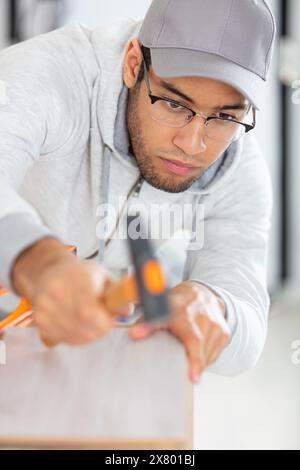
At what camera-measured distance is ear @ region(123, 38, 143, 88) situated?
1453 mm

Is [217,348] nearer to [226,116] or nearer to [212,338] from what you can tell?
[212,338]

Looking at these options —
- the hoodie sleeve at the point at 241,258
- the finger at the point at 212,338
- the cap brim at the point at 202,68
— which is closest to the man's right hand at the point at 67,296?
the finger at the point at 212,338

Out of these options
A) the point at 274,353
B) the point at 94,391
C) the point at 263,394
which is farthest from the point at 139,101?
the point at 274,353

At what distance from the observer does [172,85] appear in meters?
1.34

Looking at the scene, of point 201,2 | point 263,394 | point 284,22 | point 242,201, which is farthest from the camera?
point 284,22

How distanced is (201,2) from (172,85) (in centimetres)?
17

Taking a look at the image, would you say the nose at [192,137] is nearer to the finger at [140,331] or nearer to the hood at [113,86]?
the hood at [113,86]

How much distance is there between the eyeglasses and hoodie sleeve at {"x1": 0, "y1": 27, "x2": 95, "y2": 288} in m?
0.16

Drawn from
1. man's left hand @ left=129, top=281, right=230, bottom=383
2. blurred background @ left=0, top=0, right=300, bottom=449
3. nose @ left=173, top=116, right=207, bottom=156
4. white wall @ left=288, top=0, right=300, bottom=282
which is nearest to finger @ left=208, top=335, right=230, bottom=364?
man's left hand @ left=129, top=281, right=230, bottom=383

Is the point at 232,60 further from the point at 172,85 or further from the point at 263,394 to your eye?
the point at 263,394

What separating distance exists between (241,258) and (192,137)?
274 millimetres

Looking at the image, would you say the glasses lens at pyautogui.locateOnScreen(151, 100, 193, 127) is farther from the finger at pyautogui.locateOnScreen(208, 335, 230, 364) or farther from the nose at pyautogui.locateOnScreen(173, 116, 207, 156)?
the finger at pyautogui.locateOnScreen(208, 335, 230, 364)

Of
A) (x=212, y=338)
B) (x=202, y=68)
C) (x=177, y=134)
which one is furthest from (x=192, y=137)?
(x=212, y=338)

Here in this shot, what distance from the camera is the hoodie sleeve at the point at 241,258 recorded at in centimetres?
124
